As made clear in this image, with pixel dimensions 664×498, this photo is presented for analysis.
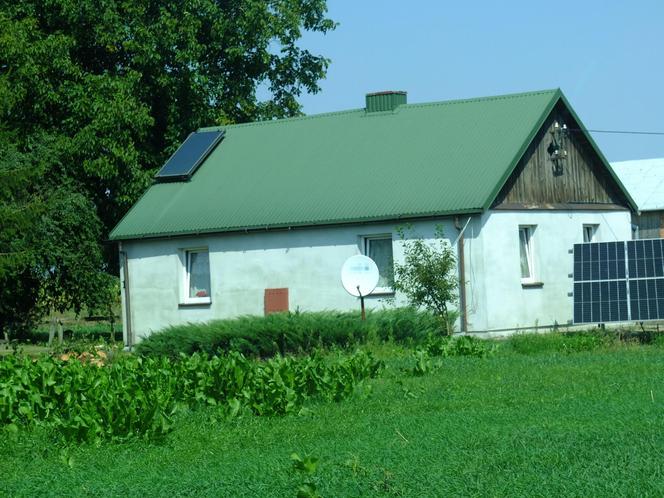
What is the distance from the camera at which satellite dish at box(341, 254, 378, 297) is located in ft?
77.6

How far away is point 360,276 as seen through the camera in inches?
934

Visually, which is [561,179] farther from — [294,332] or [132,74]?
[132,74]

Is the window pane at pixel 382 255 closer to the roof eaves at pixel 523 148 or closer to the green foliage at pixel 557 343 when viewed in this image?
the roof eaves at pixel 523 148

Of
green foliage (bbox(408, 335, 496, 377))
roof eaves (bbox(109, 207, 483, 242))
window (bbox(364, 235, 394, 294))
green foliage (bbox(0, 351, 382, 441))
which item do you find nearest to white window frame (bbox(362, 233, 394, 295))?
window (bbox(364, 235, 394, 294))

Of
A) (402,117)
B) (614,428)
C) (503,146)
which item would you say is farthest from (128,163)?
(614,428)

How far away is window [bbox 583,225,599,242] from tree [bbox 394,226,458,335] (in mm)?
5625

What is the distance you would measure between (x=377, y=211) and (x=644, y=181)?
2993 centimetres

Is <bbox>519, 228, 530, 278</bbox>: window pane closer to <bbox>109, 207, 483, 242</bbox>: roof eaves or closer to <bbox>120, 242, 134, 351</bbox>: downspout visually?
<bbox>109, 207, 483, 242</bbox>: roof eaves

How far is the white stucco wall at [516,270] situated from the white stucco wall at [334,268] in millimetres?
22

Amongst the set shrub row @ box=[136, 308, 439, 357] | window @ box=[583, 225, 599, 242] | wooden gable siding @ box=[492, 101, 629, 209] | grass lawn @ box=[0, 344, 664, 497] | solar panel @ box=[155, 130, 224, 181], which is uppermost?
solar panel @ box=[155, 130, 224, 181]

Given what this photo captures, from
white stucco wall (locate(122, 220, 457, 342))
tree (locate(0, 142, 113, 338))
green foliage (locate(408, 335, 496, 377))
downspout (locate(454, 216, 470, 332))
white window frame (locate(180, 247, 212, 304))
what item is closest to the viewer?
green foliage (locate(408, 335, 496, 377))

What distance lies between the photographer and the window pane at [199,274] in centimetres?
3003

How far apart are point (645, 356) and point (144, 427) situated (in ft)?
27.2

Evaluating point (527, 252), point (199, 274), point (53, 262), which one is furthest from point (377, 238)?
point (53, 262)
